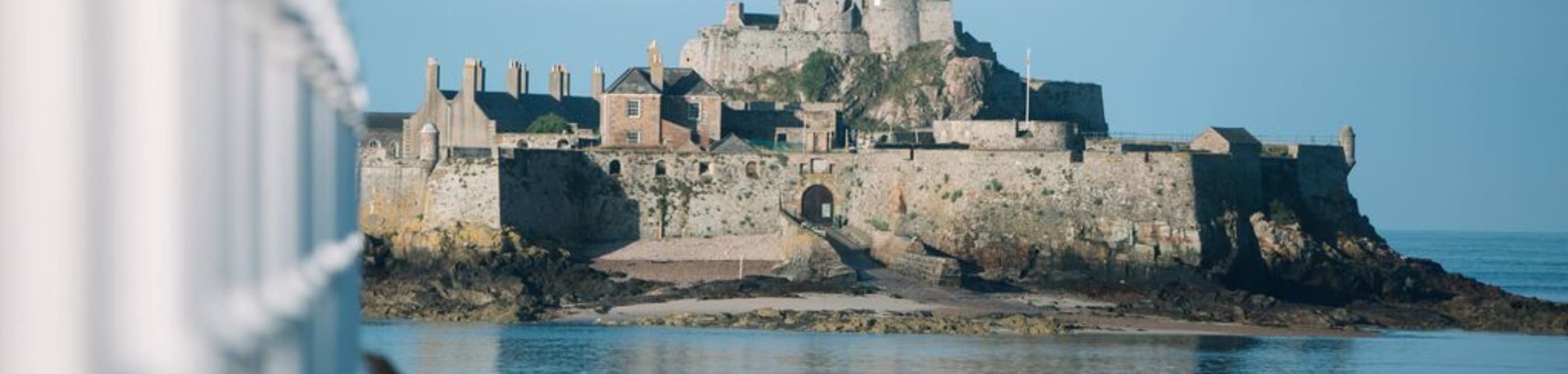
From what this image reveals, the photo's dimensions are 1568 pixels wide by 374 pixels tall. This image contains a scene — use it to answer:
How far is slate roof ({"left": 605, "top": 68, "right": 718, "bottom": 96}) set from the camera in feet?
204

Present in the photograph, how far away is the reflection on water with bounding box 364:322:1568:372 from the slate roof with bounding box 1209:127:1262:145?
11405 millimetres

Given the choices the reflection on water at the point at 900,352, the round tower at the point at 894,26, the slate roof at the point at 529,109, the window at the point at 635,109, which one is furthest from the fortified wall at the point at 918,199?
the round tower at the point at 894,26

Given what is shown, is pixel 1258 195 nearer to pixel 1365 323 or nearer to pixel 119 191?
pixel 1365 323

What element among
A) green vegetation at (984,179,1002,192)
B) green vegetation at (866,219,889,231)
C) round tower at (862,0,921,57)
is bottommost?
green vegetation at (866,219,889,231)

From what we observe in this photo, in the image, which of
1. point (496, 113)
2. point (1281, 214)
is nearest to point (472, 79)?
point (496, 113)

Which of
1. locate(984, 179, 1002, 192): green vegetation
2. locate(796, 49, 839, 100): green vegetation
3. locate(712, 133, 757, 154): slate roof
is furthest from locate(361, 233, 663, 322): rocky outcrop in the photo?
locate(796, 49, 839, 100): green vegetation

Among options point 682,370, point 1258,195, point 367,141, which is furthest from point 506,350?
point 367,141

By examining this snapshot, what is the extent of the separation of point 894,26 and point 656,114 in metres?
12.8

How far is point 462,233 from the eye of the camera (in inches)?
2154

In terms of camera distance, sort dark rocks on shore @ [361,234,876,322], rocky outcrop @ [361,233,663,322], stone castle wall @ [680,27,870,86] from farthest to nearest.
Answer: stone castle wall @ [680,27,870,86], dark rocks on shore @ [361,234,876,322], rocky outcrop @ [361,233,663,322]

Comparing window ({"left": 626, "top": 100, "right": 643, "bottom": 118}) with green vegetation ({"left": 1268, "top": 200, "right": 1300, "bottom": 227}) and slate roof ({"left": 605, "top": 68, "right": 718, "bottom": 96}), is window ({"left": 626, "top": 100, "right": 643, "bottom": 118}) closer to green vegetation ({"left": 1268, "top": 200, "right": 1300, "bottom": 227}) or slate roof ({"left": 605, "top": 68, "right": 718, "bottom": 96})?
slate roof ({"left": 605, "top": 68, "right": 718, "bottom": 96})

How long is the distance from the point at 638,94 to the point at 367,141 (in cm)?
1099

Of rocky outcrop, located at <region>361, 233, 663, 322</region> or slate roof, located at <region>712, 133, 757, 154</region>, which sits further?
slate roof, located at <region>712, 133, 757, 154</region>

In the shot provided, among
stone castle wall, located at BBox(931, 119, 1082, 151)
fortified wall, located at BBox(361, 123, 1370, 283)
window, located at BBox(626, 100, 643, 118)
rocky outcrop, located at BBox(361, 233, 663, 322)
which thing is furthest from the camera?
window, located at BBox(626, 100, 643, 118)
